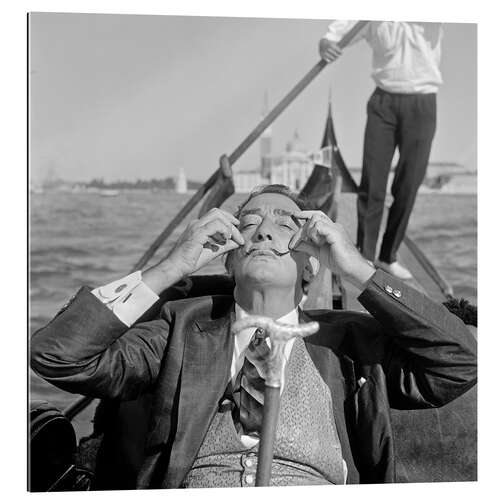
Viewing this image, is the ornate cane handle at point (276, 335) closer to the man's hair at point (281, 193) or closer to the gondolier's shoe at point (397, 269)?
the man's hair at point (281, 193)

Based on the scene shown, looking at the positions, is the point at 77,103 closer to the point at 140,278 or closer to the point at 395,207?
the point at 140,278

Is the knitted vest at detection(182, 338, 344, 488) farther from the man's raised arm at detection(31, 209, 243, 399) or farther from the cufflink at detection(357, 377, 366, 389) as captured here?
the man's raised arm at detection(31, 209, 243, 399)

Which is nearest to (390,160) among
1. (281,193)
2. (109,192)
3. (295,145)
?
(295,145)

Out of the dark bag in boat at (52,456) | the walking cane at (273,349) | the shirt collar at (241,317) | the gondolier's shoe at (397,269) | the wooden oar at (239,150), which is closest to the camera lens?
the walking cane at (273,349)

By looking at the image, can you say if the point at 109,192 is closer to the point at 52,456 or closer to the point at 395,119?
the point at 52,456

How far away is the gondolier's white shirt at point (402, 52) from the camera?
9.10 feet

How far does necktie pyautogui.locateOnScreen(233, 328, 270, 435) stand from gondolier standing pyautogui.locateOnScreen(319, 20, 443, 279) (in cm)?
70

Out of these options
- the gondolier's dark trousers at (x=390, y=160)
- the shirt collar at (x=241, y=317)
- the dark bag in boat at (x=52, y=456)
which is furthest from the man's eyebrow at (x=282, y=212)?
the dark bag in boat at (x=52, y=456)

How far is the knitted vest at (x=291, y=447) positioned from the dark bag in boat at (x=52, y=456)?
1.34 ft

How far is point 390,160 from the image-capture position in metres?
2.86

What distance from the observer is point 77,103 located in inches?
105

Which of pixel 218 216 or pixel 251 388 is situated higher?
pixel 218 216

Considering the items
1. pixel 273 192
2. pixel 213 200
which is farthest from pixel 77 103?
pixel 273 192

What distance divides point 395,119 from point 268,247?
0.77 m
